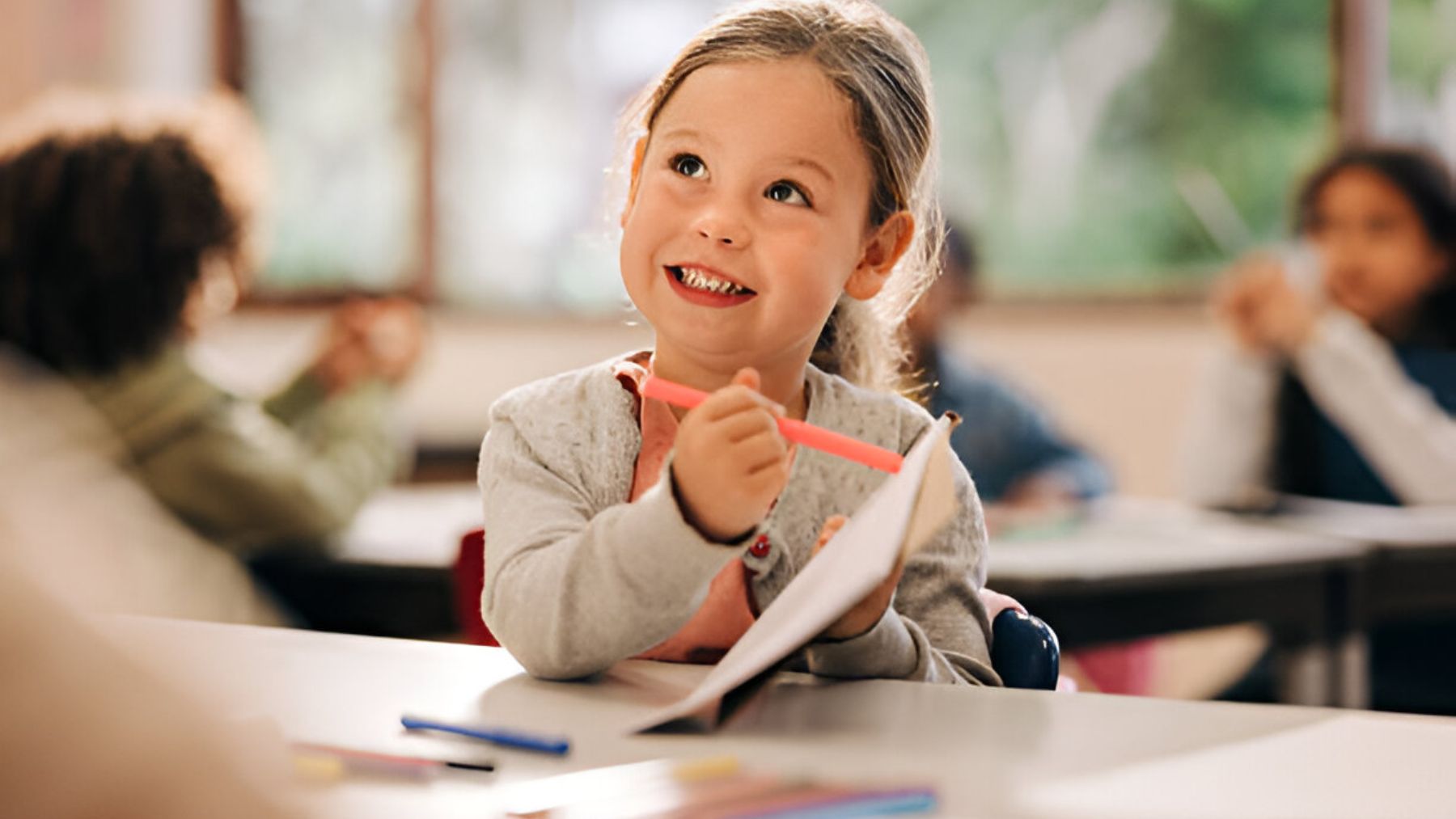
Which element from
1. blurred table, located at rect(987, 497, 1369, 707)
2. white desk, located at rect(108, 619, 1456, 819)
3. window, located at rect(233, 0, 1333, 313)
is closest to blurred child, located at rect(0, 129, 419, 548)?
blurred table, located at rect(987, 497, 1369, 707)

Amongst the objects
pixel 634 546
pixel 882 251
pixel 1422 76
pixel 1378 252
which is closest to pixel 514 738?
pixel 634 546

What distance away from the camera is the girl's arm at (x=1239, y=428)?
2.56 meters

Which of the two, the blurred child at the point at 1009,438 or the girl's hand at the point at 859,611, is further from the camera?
the blurred child at the point at 1009,438

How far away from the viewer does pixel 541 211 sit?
4043 millimetres

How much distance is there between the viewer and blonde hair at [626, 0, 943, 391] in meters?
0.81

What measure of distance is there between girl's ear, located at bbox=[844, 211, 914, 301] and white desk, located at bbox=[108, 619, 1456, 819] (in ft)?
0.85

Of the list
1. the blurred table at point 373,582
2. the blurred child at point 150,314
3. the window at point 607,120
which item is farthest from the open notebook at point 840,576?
the window at point 607,120

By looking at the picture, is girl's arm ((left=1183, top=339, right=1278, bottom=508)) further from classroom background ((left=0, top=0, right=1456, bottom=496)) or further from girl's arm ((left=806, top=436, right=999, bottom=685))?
girl's arm ((left=806, top=436, right=999, bottom=685))

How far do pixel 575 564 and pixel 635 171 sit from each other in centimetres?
27

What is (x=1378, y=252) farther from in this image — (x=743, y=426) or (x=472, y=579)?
(x=743, y=426)

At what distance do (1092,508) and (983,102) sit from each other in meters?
1.73

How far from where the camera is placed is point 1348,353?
2.48 m

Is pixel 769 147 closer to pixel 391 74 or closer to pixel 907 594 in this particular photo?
pixel 907 594

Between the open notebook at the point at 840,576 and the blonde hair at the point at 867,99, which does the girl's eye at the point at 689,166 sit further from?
the open notebook at the point at 840,576
